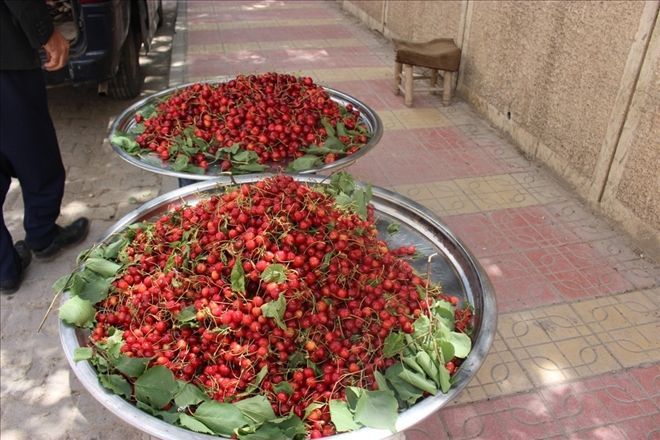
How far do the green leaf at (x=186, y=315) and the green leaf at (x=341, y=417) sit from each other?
483 mm

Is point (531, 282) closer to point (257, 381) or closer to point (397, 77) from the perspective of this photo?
point (257, 381)

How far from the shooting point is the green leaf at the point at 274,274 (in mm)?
1664

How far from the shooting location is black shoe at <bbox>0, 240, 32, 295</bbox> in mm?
3648

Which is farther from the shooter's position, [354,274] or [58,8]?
[58,8]

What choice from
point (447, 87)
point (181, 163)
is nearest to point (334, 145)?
point (181, 163)

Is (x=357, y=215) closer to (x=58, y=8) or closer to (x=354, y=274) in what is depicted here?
(x=354, y=274)

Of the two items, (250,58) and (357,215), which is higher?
(357,215)

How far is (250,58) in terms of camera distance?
7930mm

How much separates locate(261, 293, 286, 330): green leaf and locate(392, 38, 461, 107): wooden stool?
4.89m

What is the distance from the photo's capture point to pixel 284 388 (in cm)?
156

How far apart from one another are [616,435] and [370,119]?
6.67 feet

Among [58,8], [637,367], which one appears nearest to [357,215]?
[637,367]

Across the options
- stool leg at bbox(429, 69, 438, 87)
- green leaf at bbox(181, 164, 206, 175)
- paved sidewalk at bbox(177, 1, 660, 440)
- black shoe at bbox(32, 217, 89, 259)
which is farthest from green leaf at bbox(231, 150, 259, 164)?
stool leg at bbox(429, 69, 438, 87)

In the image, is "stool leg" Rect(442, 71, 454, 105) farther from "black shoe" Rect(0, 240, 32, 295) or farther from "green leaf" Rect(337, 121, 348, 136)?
"black shoe" Rect(0, 240, 32, 295)
